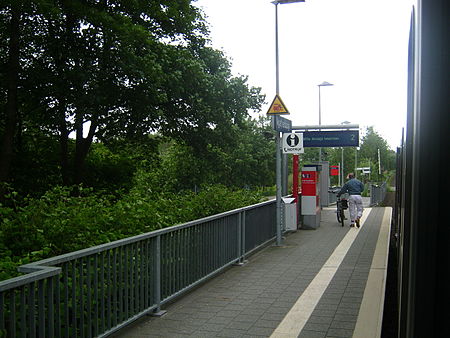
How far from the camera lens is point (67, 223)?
4.95 m

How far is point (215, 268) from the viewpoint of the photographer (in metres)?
7.36

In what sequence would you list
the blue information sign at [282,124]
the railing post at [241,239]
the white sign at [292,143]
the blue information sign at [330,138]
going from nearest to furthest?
the railing post at [241,239]
the blue information sign at [282,124]
the white sign at [292,143]
the blue information sign at [330,138]

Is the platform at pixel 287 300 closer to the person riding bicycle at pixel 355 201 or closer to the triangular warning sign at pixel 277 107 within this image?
the triangular warning sign at pixel 277 107

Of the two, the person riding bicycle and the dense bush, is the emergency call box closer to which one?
the person riding bicycle

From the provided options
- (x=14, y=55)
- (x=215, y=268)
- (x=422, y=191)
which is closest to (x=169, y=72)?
(x=14, y=55)

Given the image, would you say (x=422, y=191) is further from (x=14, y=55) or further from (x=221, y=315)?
(x=14, y=55)

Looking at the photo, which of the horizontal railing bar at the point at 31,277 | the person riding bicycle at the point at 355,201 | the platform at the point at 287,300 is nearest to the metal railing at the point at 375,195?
the person riding bicycle at the point at 355,201

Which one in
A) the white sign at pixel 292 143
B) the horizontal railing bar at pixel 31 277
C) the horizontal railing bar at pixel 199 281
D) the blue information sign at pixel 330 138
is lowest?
the horizontal railing bar at pixel 199 281

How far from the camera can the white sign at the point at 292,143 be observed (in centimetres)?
1110

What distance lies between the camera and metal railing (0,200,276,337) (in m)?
3.41

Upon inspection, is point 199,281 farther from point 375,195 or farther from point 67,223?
point 375,195

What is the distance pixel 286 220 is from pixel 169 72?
10.5 metres

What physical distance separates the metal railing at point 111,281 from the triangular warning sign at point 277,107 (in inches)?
137

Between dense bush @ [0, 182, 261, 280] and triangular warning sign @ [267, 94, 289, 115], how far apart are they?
373cm
